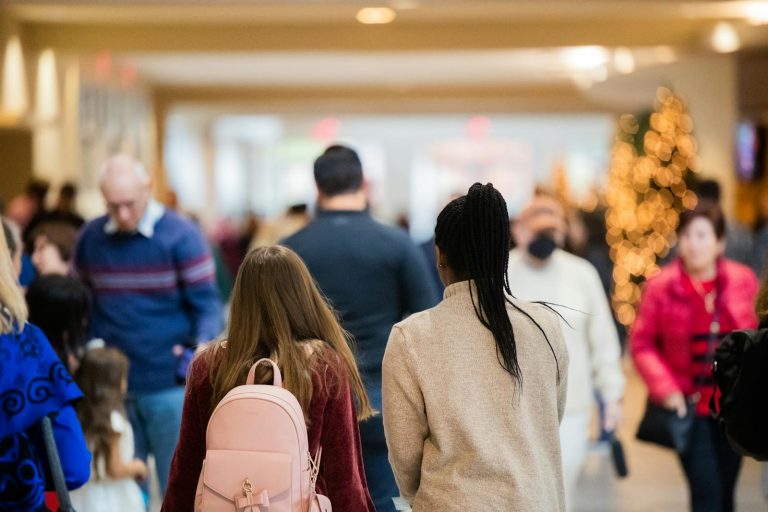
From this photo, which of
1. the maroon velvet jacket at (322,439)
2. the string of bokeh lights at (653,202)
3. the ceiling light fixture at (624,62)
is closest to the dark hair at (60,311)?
the maroon velvet jacket at (322,439)

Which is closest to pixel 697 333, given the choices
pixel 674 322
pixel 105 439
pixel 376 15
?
pixel 674 322

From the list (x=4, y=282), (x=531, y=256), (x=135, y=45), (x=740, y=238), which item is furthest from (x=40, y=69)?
(x=4, y=282)

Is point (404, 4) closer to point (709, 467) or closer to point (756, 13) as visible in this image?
point (756, 13)

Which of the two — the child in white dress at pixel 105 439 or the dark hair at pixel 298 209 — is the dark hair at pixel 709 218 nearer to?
the child in white dress at pixel 105 439

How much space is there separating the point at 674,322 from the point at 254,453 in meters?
2.88

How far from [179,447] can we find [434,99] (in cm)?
1875

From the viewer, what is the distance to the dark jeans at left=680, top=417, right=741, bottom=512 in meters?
5.14

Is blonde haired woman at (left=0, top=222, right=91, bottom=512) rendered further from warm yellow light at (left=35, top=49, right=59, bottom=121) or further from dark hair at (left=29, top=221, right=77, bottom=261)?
warm yellow light at (left=35, top=49, right=59, bottom=121)

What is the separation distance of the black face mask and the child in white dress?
1.80 m

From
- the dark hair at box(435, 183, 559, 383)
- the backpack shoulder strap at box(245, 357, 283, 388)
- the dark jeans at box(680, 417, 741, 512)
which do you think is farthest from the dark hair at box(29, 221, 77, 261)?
the dark hair at box(435, 183, 559, 383)

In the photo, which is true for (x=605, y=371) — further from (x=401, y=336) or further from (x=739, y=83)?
(x=739, y=83)

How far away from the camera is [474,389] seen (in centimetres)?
295

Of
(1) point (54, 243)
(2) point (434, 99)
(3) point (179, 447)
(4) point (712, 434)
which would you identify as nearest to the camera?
(3) point (179, 447)

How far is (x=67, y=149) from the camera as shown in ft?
47.9
